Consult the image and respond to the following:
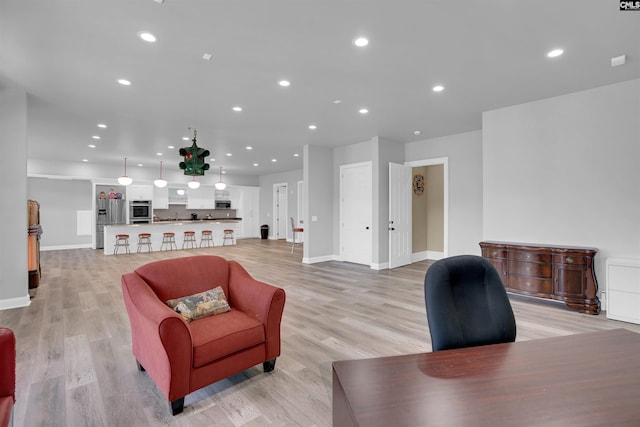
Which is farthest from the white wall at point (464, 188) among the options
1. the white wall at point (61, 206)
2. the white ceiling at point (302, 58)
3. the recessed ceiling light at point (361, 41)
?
the white wall at point (61, 206)

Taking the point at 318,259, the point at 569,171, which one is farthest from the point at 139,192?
the point at 569,171

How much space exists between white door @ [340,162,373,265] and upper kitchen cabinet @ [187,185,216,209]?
739cm

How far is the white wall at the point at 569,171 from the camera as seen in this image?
3746mm

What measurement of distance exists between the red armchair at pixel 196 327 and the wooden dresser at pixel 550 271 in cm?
356

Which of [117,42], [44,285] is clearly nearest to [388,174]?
[117,42]

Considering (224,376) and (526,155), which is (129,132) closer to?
(224,376)

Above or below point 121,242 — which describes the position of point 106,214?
above

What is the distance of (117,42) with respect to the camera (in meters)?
2.88

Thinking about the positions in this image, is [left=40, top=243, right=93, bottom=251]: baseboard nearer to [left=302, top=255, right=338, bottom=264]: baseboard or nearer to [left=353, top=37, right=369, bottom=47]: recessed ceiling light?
[left=302, top=255, right=338, bottom=264]: baseboard

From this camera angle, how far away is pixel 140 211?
10.7 m

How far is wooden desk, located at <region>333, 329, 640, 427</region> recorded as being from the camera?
2.81 ft

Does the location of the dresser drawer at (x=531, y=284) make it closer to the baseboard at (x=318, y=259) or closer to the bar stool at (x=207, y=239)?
the baseboard at (x=318, y=259)

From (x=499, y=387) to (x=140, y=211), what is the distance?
39.4 feet

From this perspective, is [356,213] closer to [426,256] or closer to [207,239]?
[426,256]
